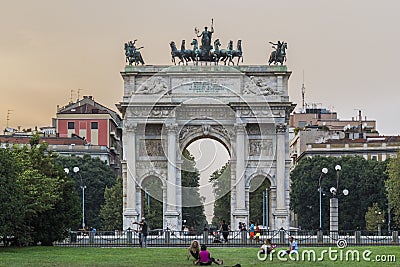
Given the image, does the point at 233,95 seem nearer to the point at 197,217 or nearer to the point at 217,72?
the point at 217,72

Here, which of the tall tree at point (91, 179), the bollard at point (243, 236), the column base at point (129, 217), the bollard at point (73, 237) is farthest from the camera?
the tall tree at point (91, 179)

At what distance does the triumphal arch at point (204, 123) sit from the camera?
82.1 meters

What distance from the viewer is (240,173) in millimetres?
82438

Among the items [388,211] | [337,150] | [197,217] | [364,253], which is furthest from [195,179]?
[364,253]

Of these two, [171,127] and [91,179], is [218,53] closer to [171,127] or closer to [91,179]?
[171,127]

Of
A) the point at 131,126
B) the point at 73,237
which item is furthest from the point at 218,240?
Result: the point at 131,126

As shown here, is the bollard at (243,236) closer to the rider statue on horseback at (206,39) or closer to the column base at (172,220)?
the column base at (172,220)

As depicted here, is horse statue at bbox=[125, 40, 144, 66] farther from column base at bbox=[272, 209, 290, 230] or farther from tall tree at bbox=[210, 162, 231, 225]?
tall tree at bbox=[210, 162, 231, 225]

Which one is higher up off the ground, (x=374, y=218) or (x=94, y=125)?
(x=94, y=125)

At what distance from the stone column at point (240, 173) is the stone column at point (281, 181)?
244cm

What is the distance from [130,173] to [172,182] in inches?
126

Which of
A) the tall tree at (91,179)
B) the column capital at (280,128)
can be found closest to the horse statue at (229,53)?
the column capital at (280,128)

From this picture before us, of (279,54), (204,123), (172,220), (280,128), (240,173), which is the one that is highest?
(279,54)

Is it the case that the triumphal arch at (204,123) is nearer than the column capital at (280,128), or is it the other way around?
the triumphal arch at (204,123)
